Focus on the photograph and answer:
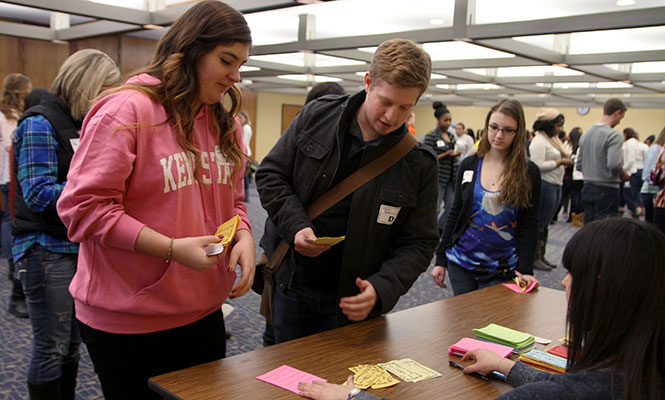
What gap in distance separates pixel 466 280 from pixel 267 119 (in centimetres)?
1627

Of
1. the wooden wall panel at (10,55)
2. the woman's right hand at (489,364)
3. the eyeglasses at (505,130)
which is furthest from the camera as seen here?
the wooden wall panel at (10,55)

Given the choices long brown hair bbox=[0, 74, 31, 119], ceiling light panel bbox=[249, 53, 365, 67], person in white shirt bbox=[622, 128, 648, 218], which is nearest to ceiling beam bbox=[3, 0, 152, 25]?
long brown hair bbox=[0, 74, 31, 119]

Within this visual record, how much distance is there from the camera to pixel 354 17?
5926mm

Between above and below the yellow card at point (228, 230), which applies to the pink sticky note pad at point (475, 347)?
below

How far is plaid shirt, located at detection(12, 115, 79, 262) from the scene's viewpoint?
2.15 meters

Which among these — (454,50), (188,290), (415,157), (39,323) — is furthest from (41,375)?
(454,50)

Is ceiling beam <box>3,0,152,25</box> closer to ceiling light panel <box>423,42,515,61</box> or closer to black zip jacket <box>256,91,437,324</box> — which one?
ceiling light panel <box>423,42,515,61</box>

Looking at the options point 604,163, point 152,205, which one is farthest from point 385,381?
point 604,163

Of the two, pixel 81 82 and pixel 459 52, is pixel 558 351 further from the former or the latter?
pixel 459 52

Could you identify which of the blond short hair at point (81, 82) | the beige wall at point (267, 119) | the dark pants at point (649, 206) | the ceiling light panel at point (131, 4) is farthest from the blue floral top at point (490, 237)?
the beige wall at point (267, 119)

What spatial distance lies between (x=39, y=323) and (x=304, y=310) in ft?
3.79

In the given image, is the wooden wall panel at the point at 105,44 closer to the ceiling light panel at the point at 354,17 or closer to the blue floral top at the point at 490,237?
the ceiling light panel at the point at 354,17

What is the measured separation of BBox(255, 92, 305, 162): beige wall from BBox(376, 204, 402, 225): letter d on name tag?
53.9 ft

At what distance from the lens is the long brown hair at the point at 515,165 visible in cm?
267
